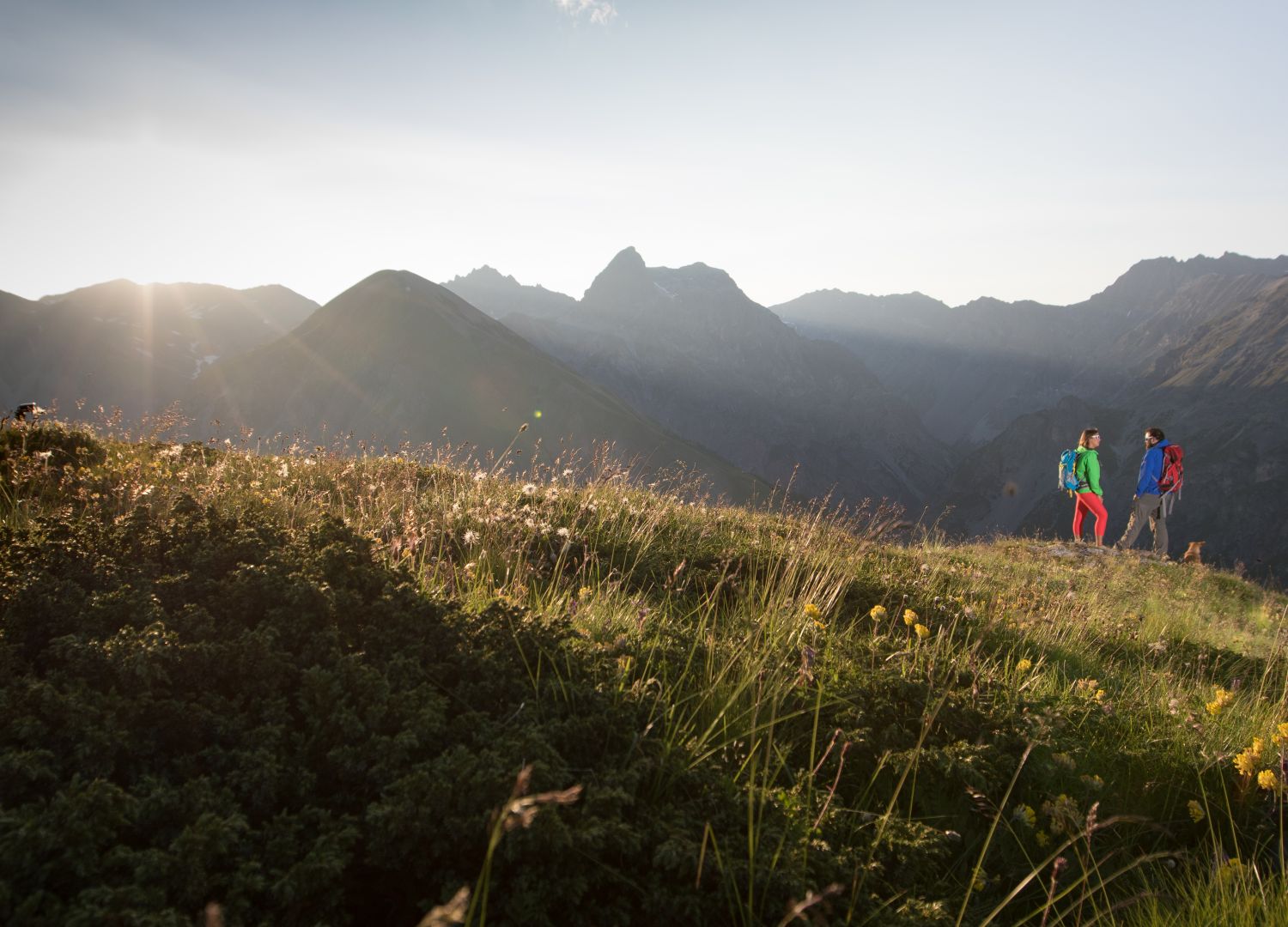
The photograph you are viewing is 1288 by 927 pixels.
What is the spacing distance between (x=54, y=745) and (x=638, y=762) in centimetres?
188

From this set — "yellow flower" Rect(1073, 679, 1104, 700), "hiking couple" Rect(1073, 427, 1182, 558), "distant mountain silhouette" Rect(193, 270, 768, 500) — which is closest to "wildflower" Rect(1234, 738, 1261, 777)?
"yellow flower" Rect(1073, 679, 1104, 700)

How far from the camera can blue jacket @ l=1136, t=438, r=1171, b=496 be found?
17000 millimetres

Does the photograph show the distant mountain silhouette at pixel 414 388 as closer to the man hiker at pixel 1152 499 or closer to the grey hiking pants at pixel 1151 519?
the grey hiking pants at pixel 1151 519

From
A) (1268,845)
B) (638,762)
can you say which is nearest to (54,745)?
(638,762)

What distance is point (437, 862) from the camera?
2154 millimetres

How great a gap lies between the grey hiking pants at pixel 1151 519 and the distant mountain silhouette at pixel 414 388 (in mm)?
116512

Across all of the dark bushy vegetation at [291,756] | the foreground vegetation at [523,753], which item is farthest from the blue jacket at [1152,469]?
the dark bushy vegetation at [291,756]

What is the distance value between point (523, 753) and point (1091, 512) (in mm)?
19202

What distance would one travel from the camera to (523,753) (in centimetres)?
244

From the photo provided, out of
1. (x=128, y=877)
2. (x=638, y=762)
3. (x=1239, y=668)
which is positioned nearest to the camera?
(x=128, y=877)

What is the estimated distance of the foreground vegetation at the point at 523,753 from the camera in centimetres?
200

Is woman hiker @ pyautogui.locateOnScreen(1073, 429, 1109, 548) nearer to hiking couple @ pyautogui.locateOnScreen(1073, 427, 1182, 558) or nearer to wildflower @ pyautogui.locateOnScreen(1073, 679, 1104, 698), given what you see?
hiking couple @ pyautogui.locateOnScreen(1073, 427, 1182, 558)

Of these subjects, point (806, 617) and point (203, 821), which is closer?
point (203, 821)

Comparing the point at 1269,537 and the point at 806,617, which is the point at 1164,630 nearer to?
the point at 806,617
